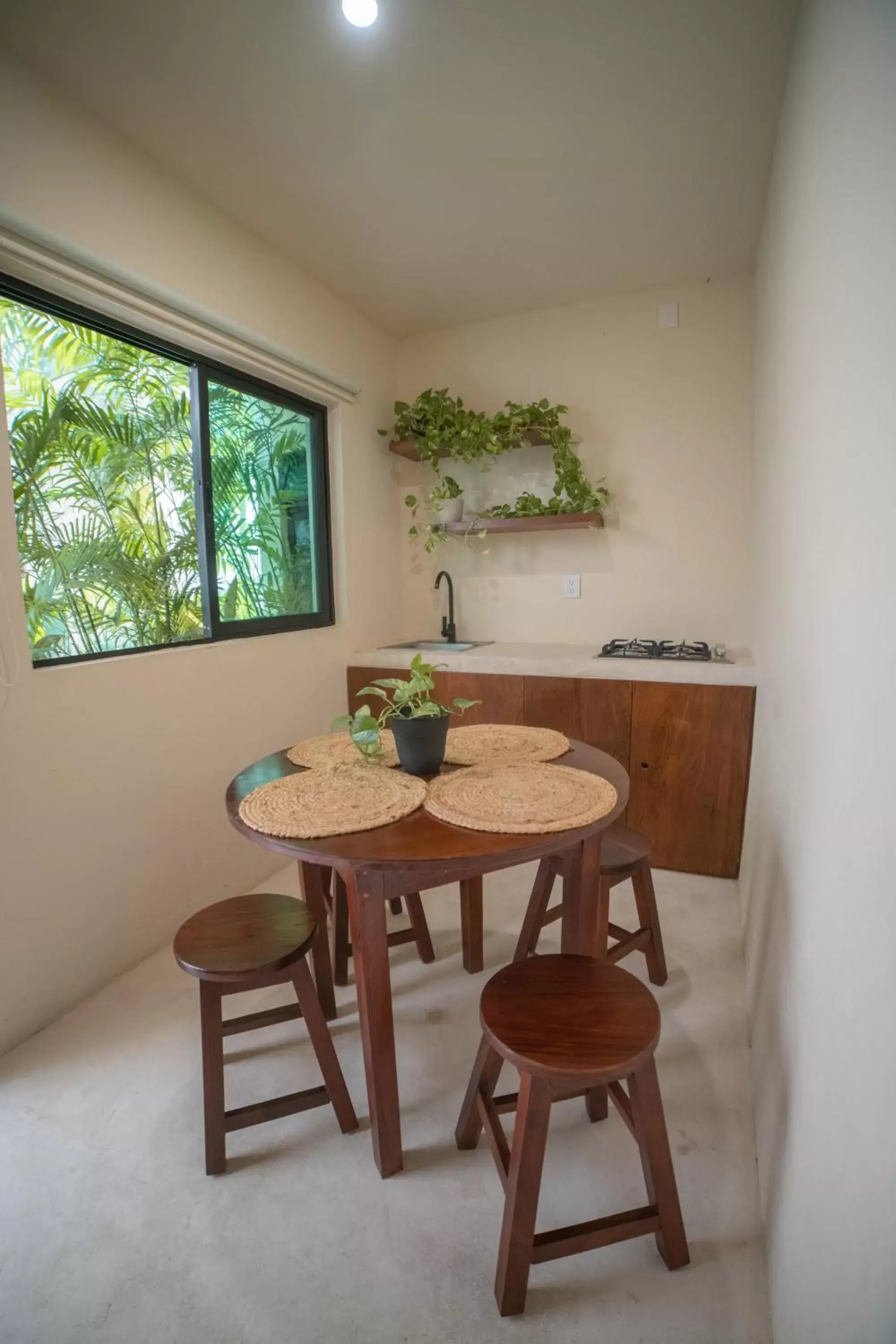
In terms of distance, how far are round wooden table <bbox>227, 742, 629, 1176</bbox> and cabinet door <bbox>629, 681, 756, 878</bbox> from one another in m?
1.05

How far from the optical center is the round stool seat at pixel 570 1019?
927mm

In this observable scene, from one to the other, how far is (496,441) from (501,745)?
172cm

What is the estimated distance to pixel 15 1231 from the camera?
114cm

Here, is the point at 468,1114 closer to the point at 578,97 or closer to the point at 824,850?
the point at 824,850

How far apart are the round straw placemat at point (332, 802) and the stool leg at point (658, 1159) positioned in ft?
2.02

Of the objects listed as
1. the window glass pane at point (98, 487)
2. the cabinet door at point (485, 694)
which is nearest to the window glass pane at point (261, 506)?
the window glass pane at point (98, 487)

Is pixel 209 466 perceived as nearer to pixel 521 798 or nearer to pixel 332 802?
pixel 332 802

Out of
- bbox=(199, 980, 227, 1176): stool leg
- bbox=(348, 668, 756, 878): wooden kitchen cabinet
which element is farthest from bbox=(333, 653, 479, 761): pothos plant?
bbox=(348, 668, 756, 878): wooden kitchen cabinet

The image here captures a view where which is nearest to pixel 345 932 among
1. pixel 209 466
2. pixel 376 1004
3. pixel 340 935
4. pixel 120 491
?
pixel 340 935

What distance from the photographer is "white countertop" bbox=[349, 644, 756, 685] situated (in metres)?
2.30

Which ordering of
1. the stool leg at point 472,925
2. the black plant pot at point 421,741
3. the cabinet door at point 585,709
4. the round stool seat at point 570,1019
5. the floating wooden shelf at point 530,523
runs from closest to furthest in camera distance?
1. the round stool seat at point 570,1019
2. the black plant pot at point 421,741
3. the stool leg at point 472,925
4. the cabinet door at point 585,709
5. the floating wooden shelf at point 530,523

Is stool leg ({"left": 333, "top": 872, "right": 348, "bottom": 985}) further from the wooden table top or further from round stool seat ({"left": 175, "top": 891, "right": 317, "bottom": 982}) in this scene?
the wooden table top

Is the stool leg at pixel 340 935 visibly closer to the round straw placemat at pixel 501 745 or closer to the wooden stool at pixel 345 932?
the wooden stool at pixel 345 932

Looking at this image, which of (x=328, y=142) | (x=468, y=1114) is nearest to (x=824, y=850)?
(x=468, y=1114)
